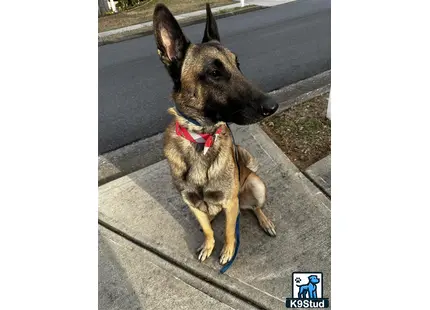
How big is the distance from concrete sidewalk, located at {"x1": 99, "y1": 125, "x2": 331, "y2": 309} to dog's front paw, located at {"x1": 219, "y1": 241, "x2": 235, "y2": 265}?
0.07 metres

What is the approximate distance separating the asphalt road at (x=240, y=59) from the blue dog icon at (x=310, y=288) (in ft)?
9.05

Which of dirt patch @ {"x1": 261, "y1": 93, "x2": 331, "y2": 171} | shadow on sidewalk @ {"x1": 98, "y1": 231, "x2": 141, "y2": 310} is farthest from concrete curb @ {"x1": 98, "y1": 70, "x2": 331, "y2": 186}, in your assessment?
shadow on sidewalk @ {"x1": 98, "y1": 231, "x2": 141, "y2": 310}

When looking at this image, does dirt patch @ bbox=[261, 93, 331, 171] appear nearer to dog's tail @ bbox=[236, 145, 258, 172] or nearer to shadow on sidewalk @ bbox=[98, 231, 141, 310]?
dog's tail @ bbox=[236, 145, 258, 172]

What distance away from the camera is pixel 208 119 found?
184 centimetres

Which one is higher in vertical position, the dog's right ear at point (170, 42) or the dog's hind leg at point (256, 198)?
the dog's right ear at point (170, 42)

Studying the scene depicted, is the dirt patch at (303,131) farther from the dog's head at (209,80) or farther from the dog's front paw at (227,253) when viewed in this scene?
the dog's head at (209,80)

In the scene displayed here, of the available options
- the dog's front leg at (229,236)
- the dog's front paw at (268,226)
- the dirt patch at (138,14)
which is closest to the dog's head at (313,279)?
the dog's front paw at (268,226)

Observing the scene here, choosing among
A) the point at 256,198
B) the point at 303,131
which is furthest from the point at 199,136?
the point at 303,131

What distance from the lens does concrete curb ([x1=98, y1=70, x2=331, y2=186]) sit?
331 centimetres

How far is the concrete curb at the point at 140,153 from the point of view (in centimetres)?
331

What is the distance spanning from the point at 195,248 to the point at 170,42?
1625mm

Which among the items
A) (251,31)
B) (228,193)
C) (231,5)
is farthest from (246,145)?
(231,5)

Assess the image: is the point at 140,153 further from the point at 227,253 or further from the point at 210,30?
the point at 210,30
